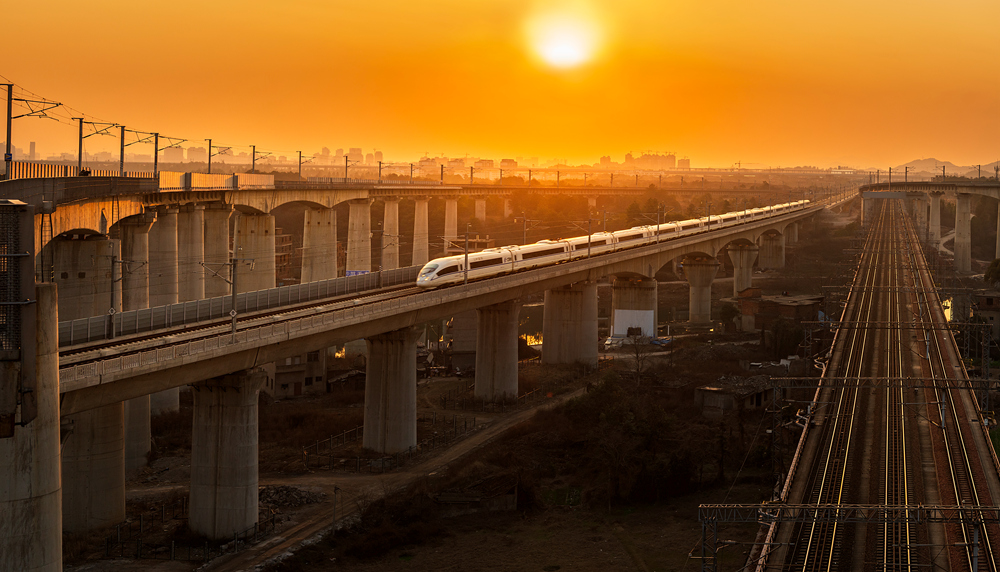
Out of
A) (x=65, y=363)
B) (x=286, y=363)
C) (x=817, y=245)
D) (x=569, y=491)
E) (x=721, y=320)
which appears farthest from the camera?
(x=817, y=245)

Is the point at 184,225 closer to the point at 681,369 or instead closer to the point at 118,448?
the point at 118,448

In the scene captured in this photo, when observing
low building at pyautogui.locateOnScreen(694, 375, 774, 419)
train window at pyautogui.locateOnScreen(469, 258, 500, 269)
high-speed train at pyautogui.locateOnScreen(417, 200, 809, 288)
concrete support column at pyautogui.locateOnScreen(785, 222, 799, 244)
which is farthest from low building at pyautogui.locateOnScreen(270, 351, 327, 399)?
concrete support column at pyautogui.locateOnScreen(785, 222, 799, 244)

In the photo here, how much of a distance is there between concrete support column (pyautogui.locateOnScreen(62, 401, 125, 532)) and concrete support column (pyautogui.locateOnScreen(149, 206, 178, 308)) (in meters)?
19.0

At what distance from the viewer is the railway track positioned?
32.1 metres

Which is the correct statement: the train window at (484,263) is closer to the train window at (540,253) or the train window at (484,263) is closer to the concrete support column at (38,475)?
the train window at (540,253)

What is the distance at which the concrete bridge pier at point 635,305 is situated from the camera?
91.4 meters

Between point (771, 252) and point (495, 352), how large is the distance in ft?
327

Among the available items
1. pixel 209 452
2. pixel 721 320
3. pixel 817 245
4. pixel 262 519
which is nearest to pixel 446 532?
pixel 262 519

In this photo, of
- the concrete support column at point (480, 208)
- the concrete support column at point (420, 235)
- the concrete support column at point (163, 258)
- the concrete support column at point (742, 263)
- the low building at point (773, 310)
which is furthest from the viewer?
the concrete support column at point (480, 208)

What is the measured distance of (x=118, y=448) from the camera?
40.5 m

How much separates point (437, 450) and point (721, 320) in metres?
54.5

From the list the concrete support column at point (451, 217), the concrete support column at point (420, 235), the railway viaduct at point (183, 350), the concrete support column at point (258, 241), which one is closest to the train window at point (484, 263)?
the railway viaduct at point (183, 350)

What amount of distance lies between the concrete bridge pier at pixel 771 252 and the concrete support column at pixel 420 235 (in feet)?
189

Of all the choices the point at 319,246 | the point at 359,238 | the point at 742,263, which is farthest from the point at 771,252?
the point at 319,246
